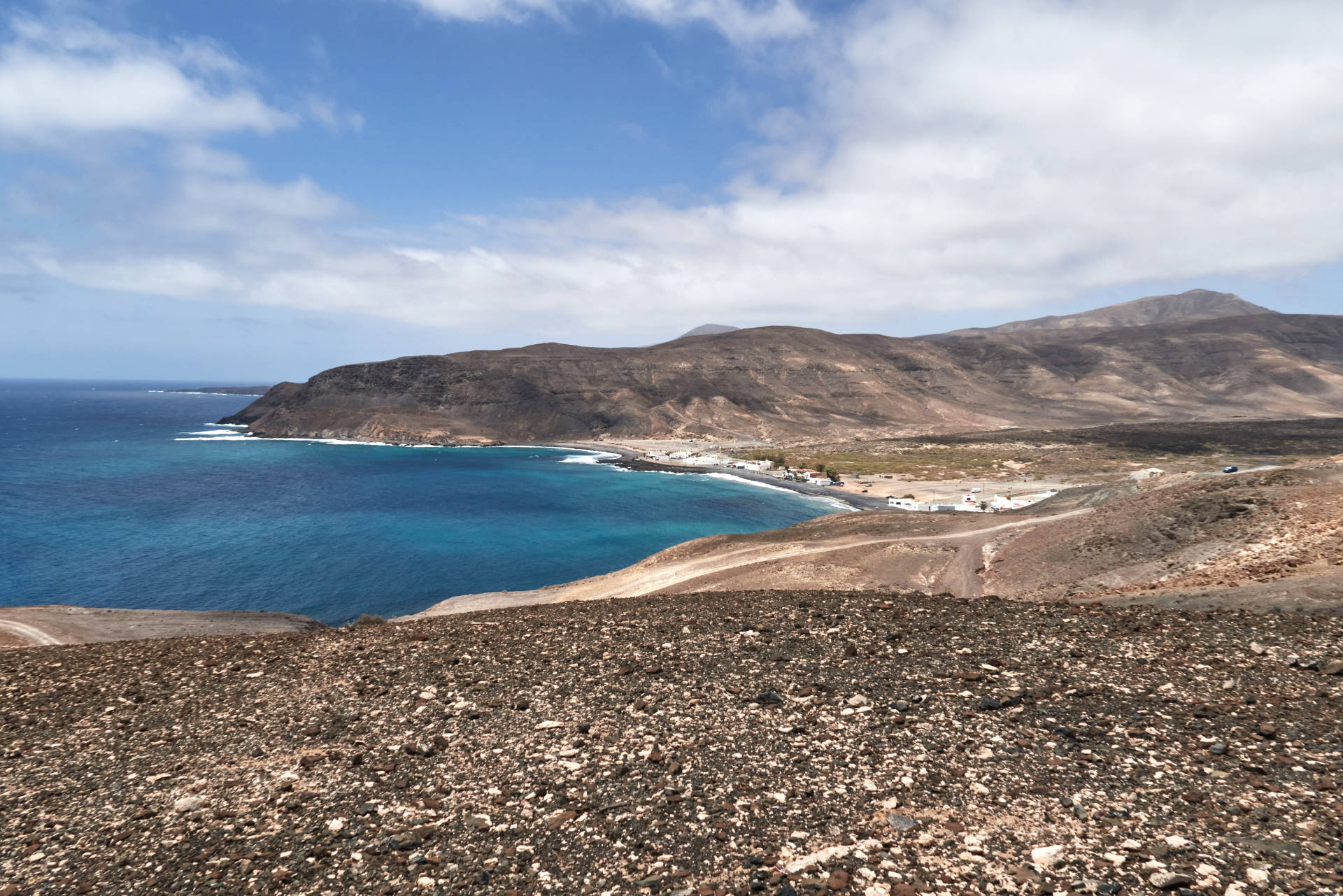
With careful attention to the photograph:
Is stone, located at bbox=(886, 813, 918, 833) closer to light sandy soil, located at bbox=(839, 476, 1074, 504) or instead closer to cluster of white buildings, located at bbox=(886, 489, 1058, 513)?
cluster of white buildings, located at bbox=(886, 489, 1058, 513)

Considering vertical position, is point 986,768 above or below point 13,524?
above

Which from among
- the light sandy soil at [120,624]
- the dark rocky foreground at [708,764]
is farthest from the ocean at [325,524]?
the dark rocky foreground at [708,764]

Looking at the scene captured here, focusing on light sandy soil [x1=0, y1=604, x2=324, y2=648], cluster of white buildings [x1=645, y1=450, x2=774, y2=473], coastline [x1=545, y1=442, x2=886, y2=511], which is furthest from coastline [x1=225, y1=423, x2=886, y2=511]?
light sandy soil [x1=0, y1=604, x2=324, y2=648]

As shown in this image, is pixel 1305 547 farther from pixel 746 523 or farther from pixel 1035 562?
pixel 746 523

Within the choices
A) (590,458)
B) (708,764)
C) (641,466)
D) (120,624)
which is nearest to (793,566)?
(708,764)

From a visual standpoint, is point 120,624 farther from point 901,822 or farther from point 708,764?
point 901,822

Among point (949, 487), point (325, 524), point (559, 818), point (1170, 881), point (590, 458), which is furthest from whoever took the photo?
point (590, 458)

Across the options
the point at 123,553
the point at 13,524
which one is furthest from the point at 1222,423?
the point at 13,524
